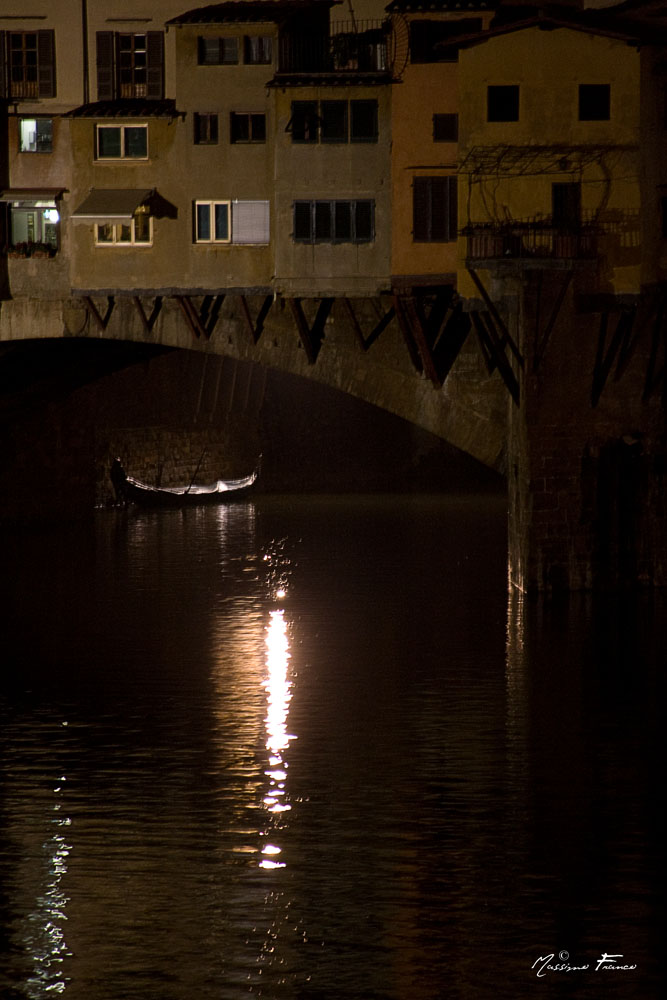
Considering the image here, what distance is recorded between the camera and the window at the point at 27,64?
43062mm

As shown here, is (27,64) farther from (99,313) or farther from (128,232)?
(99,313)

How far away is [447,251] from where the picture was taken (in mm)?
39000

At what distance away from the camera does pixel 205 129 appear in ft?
137

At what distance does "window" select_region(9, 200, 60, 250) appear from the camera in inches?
1735

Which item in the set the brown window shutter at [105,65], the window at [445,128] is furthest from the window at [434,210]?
the brown window shutter at [105,65]

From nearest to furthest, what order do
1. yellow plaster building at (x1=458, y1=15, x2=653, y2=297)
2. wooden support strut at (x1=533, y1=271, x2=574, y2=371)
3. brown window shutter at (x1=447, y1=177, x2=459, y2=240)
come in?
1. wooden support strut at (x1=533, y1=271, x2=574, y2=371)
2. yellow plaster building at (x1=458, y1=15, x2=653, y2=297)
3. brown window shutter at (x1=447, y1=177, x2=459, y2=240)

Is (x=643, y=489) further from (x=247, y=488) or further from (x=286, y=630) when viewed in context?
(x=247, y=488)

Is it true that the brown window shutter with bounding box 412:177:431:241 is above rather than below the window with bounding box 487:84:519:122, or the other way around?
below

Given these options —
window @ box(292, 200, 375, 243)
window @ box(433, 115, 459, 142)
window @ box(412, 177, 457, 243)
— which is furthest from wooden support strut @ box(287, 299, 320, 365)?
window @ box(433, 115, 459, 142)

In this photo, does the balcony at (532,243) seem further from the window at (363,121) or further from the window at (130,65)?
the window at (130,65)

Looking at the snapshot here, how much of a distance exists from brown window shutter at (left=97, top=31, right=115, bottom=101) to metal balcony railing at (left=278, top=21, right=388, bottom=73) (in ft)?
15.0

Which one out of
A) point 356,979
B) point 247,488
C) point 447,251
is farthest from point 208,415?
point 356,979

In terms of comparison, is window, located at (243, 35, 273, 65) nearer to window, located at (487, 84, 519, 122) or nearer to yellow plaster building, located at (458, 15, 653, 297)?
yellow plaster building, located at (458, 15, 653, 297)

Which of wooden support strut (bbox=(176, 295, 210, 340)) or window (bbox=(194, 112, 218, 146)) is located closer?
window (bbox=(194, 112, 218, 146))
